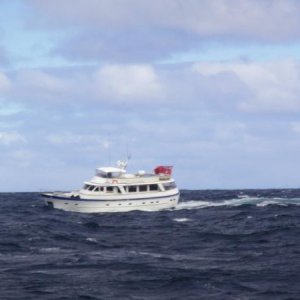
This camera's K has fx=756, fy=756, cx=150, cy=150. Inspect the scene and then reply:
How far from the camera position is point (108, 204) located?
8325 cm

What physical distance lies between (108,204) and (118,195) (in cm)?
170

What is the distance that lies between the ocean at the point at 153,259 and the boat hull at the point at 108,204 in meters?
15.6

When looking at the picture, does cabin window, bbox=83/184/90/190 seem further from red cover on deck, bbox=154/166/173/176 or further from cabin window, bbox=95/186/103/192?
red cover on deck, bbox=154/166/173/176

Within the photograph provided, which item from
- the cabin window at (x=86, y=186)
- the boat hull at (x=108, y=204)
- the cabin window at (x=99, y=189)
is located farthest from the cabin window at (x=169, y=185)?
the cabin window at (x=86, y=186)

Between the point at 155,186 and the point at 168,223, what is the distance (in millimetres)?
21750

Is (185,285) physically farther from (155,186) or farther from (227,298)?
(155,186)

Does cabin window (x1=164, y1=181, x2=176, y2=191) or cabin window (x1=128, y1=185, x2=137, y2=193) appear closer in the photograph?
cabin window (x1=128, y1=185, x2=137, y2=193)

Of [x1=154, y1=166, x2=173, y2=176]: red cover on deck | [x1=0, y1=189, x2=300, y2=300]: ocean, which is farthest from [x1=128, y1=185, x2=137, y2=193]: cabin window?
[x1=0, y1=189, x2=300, y2=300]: ocean

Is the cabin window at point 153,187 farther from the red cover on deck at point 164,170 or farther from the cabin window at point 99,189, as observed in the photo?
the cabin window at point 99,189

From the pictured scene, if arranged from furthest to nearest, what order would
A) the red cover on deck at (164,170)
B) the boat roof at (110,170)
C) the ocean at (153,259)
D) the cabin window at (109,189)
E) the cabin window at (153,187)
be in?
the red cover on deck at (164,170) < the boat roof at (110,170) < the cabin window at (153,187) < the cabin window at (109,189) < the ocean at (153,259)

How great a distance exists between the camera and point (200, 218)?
70062 mm

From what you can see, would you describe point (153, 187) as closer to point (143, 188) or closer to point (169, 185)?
point (143, 188)

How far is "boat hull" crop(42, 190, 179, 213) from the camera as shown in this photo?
82938 mm

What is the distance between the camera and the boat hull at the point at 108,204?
3265 inches
